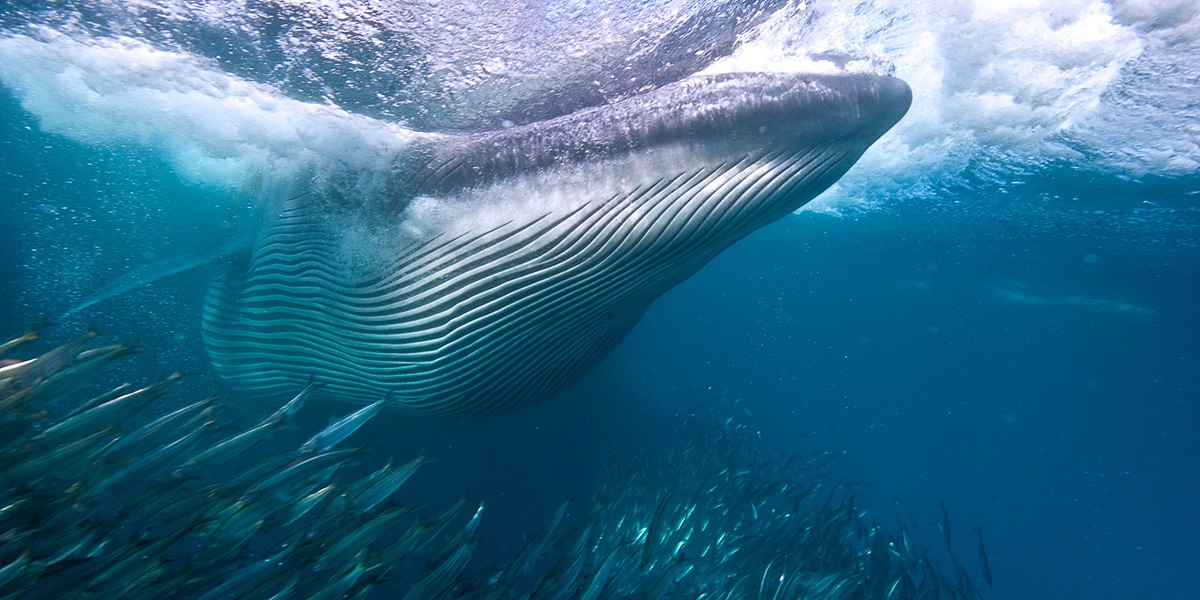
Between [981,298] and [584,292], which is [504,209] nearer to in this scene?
[584,292]

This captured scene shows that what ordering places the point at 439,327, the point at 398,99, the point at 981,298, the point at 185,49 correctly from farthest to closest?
the point at 981,298 < the point at 185,49 < the point at 398,99 < the point at 439,327

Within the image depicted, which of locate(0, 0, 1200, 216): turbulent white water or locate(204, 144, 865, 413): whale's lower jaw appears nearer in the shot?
locate(204, 144, 865, 413): whale's lower jaw

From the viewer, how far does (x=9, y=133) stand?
668 inches

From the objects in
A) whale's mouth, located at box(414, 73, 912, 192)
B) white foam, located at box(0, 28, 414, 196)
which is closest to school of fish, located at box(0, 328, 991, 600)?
whale's mouth, located at box(414, 73, 912, 192)

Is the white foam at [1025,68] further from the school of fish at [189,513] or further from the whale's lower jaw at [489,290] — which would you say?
the school of fish at [189,513]

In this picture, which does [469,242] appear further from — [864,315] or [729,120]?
[864,315]

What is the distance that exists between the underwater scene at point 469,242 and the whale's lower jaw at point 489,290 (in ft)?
0.13

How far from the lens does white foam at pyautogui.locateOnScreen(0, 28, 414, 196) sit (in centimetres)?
703

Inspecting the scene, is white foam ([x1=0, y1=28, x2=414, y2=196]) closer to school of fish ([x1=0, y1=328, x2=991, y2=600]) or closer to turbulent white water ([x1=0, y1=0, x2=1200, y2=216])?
turbulent white water ([x1=0, y1=0, x2=1200, y2=216])

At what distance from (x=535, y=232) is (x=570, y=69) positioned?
234 centimetres

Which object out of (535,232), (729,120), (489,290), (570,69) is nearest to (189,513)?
(489,290)

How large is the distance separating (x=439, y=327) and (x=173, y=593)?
9.69ft

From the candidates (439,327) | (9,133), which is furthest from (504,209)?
(9,133)

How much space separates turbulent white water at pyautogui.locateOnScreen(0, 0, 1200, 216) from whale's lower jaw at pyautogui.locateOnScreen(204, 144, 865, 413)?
1234 millimetres
